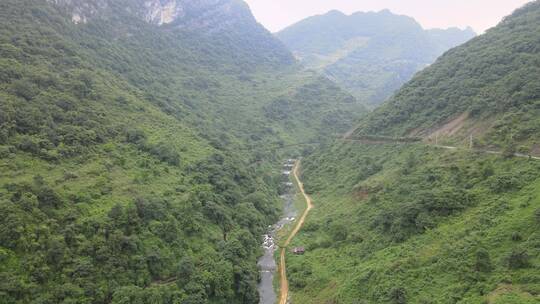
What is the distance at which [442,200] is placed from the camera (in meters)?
47.9

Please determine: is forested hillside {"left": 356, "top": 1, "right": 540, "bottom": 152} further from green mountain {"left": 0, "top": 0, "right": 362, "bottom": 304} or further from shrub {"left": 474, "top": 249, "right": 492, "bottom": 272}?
green mountain {"left": 0, "top": 0, "right": 362, "bottom": 304}

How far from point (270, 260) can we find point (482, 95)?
43.6 m

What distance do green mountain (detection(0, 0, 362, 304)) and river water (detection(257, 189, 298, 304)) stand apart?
1889 mm

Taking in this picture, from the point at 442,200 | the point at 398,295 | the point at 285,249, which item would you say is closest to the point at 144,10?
the point at 285,249

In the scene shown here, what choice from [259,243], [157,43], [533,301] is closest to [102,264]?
[259,243]

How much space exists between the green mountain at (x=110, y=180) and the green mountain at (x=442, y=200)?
12179 millimetres

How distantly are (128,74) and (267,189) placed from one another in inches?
2011

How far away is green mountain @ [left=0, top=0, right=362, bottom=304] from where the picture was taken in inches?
1563

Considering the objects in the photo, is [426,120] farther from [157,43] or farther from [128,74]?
[157,43]

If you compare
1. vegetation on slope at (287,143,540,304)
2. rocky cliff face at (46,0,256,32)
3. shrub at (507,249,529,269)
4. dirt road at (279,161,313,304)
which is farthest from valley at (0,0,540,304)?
rocky cliff face at (46,0,256,32)

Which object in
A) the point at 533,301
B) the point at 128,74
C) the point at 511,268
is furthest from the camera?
the point at 128,74

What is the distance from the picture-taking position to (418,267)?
42.1 m

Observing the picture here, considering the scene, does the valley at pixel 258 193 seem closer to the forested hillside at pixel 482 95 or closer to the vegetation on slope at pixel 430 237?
the vegetation on slope at pixel 430 237

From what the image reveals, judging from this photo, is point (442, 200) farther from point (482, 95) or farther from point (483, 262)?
point (482, 95)
